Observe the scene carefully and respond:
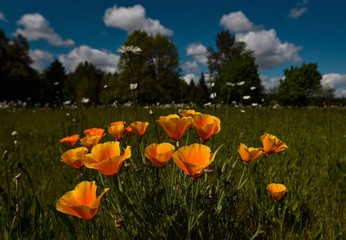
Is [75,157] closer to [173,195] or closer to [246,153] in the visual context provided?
[173,195]

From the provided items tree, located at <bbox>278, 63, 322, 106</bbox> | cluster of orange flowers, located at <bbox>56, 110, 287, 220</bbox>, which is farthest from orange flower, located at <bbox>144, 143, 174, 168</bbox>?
tree, located at <bbox>278, 63, 322, 106</bbox>

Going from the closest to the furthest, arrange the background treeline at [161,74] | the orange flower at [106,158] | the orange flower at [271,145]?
the orange flower at [106,158], the orange flower at [271,145], the background treeline at [161,74]

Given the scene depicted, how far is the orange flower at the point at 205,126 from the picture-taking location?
1.46 m

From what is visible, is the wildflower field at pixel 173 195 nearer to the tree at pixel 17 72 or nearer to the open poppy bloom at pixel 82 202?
the open poppy bloom at pixel 82 202

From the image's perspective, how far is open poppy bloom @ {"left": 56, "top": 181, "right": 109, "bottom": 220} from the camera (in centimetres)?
108

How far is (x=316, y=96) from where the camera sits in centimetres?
5297

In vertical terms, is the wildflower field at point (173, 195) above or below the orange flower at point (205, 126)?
below

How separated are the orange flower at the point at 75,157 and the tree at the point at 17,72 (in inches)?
1682

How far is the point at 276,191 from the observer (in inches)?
67.7

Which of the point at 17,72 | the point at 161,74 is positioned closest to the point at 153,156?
the point at 161,74

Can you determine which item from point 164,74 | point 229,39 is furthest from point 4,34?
point 229,39

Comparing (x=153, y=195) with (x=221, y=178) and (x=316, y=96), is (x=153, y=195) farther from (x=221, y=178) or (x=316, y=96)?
(x=316, y=96)

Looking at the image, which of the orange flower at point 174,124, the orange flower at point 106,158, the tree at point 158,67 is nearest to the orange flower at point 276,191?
the orange flower at point 174,124

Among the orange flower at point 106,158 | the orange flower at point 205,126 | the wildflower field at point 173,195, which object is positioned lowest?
the wildflower field at point 173,195
